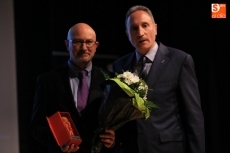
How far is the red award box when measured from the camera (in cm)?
200

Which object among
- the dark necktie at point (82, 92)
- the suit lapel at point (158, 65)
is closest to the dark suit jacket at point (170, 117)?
the suit lapel at point (158, 65)

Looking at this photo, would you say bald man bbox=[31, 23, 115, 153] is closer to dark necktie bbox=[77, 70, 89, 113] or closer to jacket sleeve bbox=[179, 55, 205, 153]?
dark necktie bbox=[77, 70, 89, 113]

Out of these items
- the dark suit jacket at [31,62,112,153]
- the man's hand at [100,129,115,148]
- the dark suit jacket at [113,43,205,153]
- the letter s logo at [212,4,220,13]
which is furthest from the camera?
the letter s logo at [212,4,220,13]

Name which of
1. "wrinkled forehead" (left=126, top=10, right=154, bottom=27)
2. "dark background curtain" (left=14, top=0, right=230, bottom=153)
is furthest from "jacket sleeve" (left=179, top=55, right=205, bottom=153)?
"dark background curtain" (left=14, top=0, right=230, bottom=153)

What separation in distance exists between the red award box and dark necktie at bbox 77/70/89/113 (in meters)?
0.16

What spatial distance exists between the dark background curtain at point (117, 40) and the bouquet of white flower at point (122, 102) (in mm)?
1662

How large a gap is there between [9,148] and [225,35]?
2.82 m

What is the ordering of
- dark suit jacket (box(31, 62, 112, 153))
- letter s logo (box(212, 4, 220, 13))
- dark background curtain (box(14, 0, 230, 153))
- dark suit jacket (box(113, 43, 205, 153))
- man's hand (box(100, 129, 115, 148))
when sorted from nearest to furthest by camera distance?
man's hand (box(100, 129, 115, 148)) < dark suit jacket (box(31, 62, 112, 153)) < dark suit jacket (box(113, 43, 205, 153)) < dark background curtain (box(14, 0, 230, 153)) < letter s logo (box(212, 4, 220, 13))

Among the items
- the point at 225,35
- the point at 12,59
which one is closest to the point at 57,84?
the point at 12,59

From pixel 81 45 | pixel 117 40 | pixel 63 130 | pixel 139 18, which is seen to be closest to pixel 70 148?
pixel 63 130

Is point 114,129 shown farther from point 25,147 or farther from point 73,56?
point 25,147

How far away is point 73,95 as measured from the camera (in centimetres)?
227

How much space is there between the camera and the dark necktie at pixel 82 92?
225 cm

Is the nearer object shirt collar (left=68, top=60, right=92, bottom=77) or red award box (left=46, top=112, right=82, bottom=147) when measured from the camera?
red award box (left=46, top=112, right=82, bottom=147)
